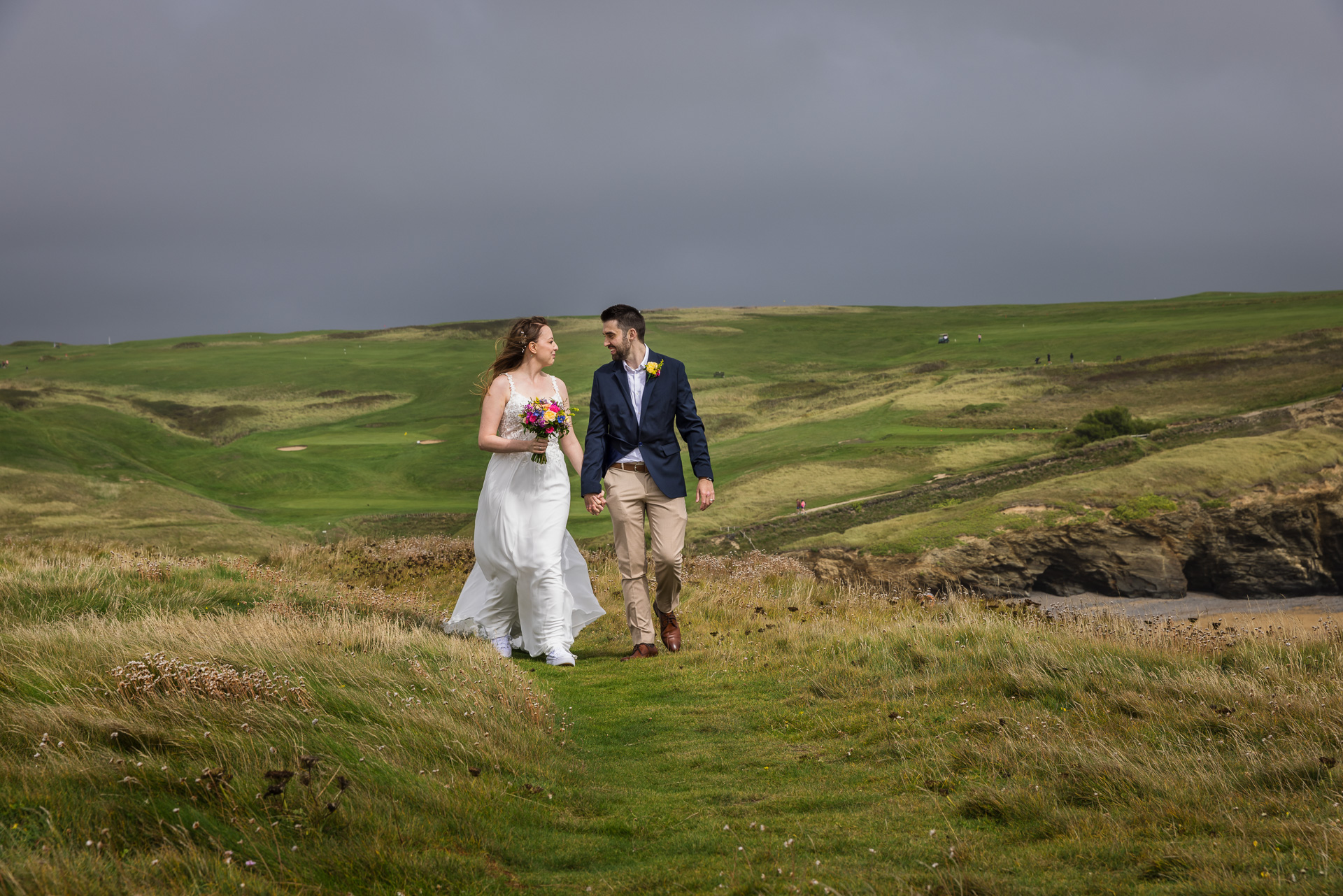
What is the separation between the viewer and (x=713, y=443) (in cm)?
3534

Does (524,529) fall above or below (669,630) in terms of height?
above

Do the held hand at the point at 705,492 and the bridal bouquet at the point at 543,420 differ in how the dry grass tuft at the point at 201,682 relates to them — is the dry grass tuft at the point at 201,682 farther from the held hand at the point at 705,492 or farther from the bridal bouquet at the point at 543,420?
the held hand at the point at 705,492

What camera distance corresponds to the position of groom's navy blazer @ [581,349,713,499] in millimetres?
8406

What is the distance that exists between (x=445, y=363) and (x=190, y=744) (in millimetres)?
59428

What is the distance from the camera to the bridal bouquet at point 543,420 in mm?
8586

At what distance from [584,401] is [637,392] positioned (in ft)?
116

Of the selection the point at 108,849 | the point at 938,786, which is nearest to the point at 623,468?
the point at 938,786

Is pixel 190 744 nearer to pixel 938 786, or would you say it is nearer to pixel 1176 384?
pixel 938 786

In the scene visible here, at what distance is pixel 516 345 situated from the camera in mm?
9078

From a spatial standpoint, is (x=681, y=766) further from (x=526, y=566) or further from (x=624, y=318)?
(x=624, y=318)

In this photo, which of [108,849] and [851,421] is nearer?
[108,849]

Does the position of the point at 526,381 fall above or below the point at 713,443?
above

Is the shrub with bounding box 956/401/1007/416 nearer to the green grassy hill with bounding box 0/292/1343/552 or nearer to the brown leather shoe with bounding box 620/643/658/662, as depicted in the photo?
the green grassy hill with bounding box 0/292/1343/552

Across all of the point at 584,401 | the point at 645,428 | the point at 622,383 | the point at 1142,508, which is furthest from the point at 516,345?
the point at 584,401
